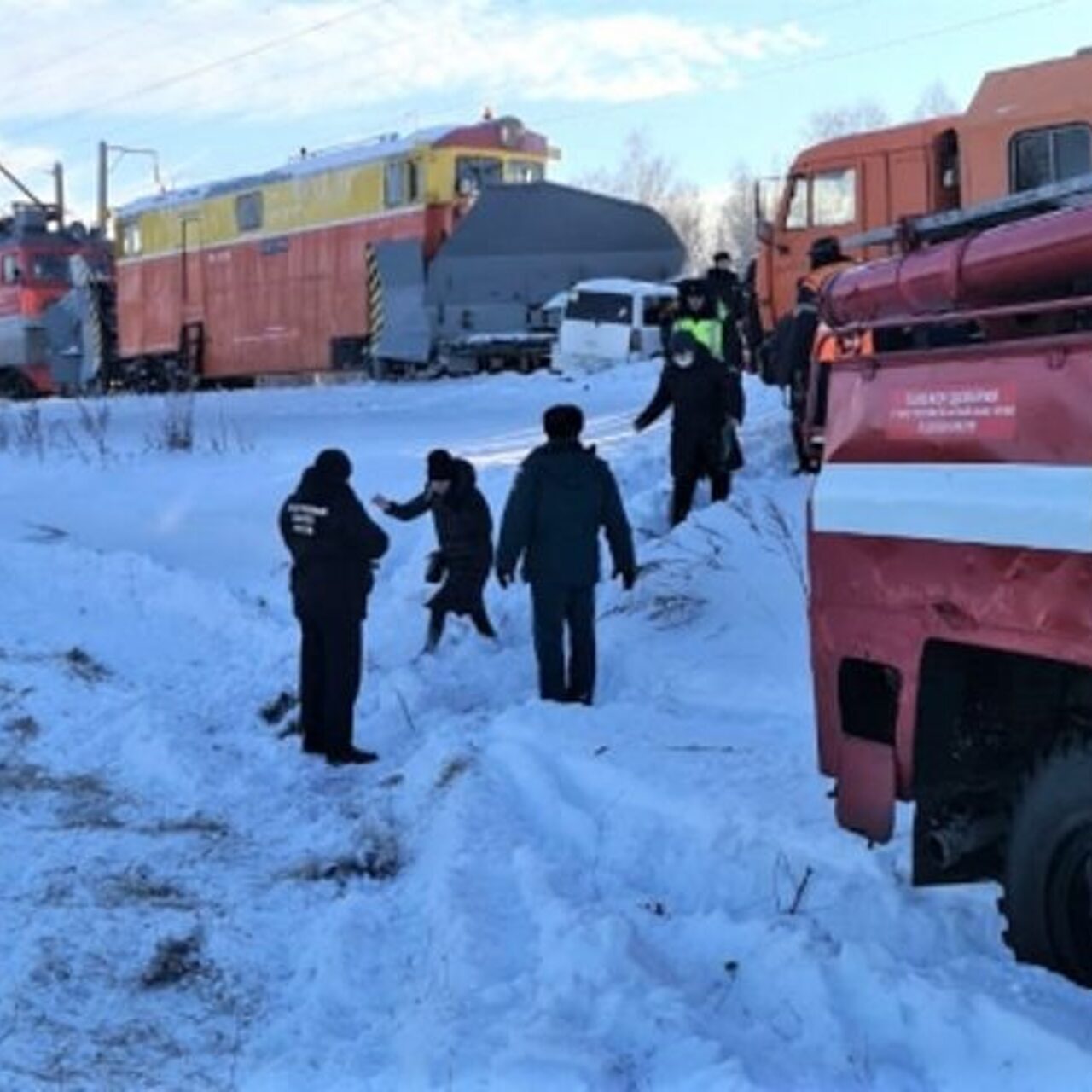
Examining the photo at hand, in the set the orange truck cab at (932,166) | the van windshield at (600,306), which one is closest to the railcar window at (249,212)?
the van windshield at (600,306)

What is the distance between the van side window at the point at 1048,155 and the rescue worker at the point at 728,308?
2625mm

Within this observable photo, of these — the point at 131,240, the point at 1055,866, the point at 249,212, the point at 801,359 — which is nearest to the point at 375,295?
the point at 249,212

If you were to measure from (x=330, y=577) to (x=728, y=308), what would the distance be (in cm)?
568

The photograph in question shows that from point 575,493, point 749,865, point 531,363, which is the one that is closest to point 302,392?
point 531,363

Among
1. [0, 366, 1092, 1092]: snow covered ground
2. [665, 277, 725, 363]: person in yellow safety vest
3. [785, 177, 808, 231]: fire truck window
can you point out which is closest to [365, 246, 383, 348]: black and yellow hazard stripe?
[785, 177, 808, 231]: fire truck window

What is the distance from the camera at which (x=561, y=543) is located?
30.1 ft

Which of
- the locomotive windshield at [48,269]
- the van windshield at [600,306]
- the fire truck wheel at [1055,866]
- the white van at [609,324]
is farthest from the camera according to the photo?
the locomotive windshield at [48,269]

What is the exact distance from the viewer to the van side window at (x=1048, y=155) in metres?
15.3

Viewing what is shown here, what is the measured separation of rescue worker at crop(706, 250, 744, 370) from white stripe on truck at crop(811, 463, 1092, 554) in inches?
299

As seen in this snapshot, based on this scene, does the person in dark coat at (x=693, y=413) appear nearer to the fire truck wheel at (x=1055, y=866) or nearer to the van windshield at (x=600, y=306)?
the fire truck wheel at (x=1055, y=866)

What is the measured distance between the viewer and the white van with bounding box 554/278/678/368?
28.0m

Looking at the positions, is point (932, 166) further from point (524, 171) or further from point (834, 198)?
point (524, 171)

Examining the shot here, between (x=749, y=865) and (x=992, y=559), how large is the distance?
1997mm

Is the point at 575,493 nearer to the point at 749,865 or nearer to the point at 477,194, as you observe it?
the point at 749,865
